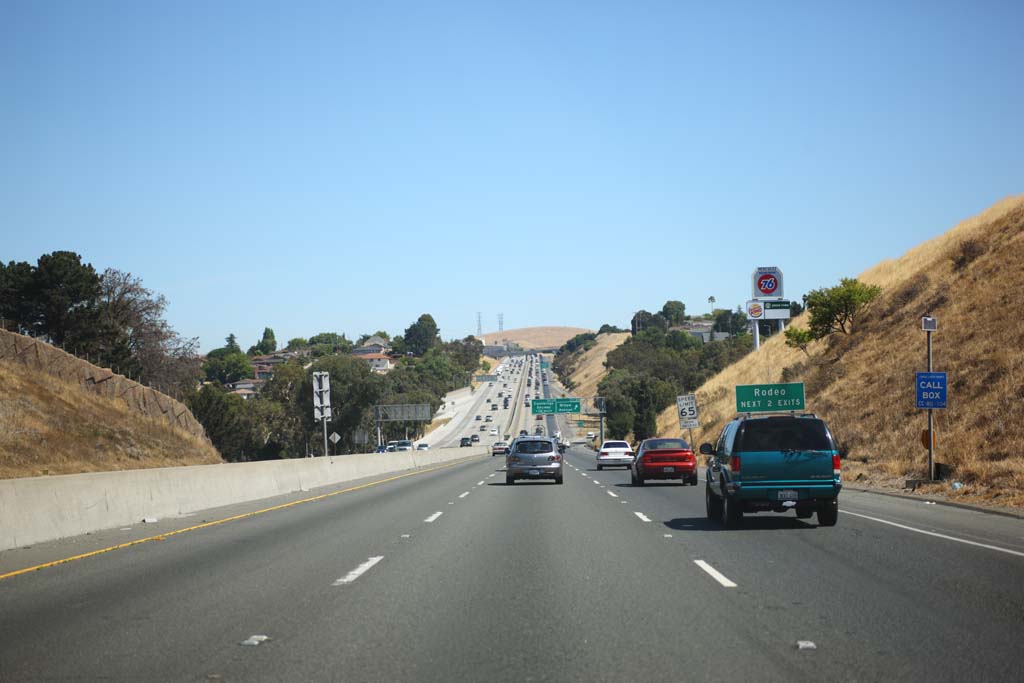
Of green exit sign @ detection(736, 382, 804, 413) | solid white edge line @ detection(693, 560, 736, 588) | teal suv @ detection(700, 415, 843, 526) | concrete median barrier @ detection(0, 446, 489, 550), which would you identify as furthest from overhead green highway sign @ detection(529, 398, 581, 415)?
solid white edge line @ detection(693, 560, 736, 588)

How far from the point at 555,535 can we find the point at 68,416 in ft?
149

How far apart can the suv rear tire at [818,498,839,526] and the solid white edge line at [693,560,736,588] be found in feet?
16.9

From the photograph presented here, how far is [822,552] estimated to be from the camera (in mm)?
13625

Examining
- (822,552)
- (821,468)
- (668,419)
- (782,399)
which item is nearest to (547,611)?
(822,552)

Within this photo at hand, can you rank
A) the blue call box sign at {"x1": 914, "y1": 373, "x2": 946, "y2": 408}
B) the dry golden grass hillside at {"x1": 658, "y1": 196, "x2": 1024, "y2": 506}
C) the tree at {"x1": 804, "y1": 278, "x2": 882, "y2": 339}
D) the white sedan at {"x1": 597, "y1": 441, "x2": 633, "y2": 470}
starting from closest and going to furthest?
1. the blue call box sign at {"x1": 914, "y1": 373, "x2": 946, "y2": 408}
2. the dry golden grass hillside at {"x1": 658, "y1": 196, "x2": 1024, "y2": 506}
3. the white sedan at {"x1": 597, "y1": 441, "x2": 633, "y2": 470}
4. the tree at {"x1": 804, "y1": 278, "x2": 882, "y2": 339}

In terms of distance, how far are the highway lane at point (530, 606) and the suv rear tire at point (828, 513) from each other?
0.24 metres

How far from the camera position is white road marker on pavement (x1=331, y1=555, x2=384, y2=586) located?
11.2 meters

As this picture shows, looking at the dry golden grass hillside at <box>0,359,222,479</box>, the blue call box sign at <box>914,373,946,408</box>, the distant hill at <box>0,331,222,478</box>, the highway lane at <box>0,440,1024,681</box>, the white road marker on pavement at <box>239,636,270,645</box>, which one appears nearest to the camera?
the highway lane at <box>0,440,1024,681</box>

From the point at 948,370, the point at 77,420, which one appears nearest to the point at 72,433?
the point at 77,420

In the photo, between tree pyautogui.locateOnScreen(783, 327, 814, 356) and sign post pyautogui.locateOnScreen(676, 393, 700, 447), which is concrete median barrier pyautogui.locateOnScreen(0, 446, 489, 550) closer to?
sign post pyautogui.locateOnScreen(676, 393, 700, 447)

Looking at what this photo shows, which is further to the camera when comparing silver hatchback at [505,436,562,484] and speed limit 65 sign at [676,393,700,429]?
speed limit 65 sign at [676,393,700,429]

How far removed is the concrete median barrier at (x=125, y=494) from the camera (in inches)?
589

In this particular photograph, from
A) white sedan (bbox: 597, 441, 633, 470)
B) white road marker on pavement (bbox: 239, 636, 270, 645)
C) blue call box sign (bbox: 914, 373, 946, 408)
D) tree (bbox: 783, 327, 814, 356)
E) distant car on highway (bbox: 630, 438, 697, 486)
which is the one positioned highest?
tree (bbox: 783, 327, 814, 356)

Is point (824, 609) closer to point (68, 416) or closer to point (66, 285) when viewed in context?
point (68, 416)
